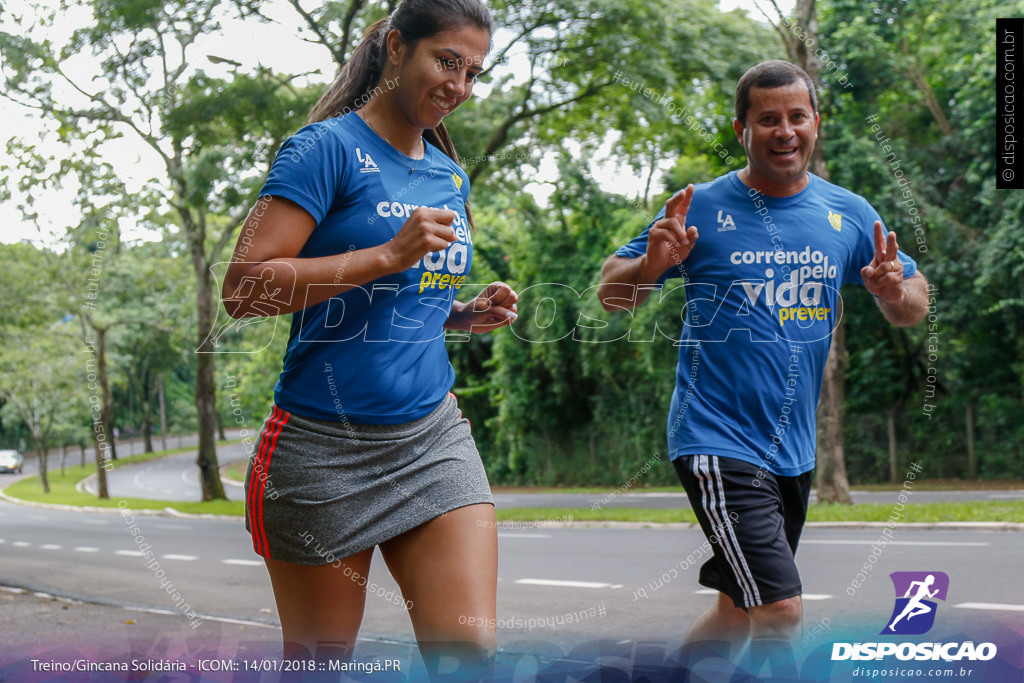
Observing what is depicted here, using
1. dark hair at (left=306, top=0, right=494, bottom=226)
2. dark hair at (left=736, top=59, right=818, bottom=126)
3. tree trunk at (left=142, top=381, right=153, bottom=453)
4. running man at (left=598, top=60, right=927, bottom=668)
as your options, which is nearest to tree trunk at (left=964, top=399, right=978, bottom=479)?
running man at (left=598, top=60, right=927, bottom=668)

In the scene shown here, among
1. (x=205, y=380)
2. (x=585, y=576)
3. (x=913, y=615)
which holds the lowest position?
(x=585, y=576)

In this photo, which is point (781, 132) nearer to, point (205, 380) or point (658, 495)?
point (658, 495)

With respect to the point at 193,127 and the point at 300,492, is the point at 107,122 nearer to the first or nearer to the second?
the point at 193,127

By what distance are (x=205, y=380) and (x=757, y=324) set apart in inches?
709

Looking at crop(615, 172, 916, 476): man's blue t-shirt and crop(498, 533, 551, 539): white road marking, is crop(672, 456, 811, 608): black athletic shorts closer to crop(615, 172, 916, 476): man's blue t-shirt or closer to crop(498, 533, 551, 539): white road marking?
crop(615, 172, 916, 476): man's blue t-shirt

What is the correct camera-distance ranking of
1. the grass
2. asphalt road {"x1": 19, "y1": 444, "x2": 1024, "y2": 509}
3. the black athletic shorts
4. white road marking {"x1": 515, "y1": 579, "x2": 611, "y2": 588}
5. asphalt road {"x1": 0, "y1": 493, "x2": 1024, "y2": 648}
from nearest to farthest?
the black athletic shorts → asphalt road {"x1": 0, "y1": 493, "x2": 1024, "y2": 648} → white road marking {"x1": 515, "y1": 579, "x2": 611, "y2": 588} → asphalt road {"x1": 19, "y1": 444, "x2": 1024, "y2": 509} → the grass

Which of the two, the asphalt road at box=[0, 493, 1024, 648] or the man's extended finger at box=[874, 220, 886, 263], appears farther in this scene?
the asphalt road at box=[0, 493, 1024, 648]

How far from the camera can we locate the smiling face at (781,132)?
295 centimetres

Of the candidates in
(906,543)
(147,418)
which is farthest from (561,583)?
(147,418)

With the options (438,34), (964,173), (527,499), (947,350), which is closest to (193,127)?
(527,499)

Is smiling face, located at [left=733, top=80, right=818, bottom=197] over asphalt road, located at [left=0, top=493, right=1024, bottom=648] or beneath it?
over

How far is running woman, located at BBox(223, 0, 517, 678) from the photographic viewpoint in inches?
85.1

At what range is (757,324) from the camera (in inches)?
113

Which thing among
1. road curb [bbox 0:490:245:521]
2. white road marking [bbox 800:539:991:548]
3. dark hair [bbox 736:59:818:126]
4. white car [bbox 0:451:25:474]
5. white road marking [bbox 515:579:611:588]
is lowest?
white car [bbox 0:451:25:474]
